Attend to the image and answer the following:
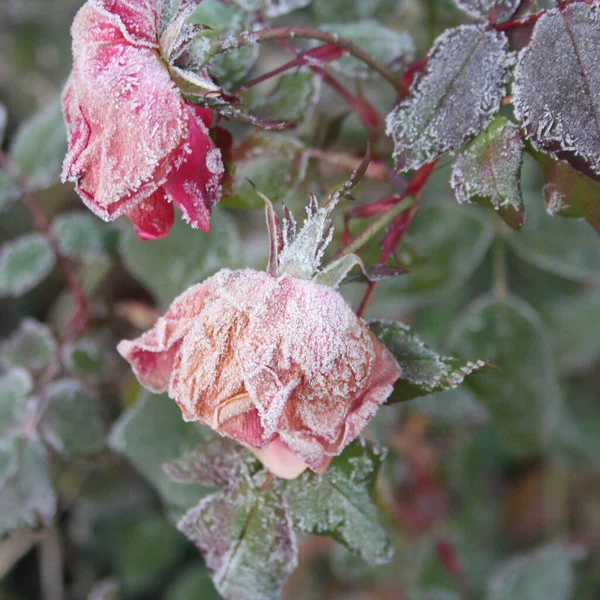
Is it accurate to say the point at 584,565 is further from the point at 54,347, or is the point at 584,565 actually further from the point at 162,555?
the point at 54,347

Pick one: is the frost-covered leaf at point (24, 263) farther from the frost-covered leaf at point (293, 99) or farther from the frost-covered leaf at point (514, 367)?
the frost-covered leaf at point (514, 367)

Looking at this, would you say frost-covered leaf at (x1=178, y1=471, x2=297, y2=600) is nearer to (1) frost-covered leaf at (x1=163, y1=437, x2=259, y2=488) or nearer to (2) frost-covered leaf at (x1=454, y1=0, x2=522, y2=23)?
(1) frost-covered leaf at (x1=163, y1=437, x2=259, y2=488)

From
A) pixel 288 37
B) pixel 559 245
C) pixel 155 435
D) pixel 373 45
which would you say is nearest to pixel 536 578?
pixel 559 245

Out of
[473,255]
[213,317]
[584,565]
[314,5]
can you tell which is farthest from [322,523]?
[584,565]

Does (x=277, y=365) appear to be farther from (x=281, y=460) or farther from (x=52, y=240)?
(x=52, y=240)

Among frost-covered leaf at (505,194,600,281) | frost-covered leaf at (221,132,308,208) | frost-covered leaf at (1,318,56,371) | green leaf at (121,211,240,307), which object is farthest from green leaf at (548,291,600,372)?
frost-covered leaf at (1,318,56,371)

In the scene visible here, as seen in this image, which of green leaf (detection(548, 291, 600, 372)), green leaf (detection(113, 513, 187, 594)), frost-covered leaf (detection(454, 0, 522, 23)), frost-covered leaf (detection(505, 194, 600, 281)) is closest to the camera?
frost-covered leaf (detection(454, 0, 522, 23))

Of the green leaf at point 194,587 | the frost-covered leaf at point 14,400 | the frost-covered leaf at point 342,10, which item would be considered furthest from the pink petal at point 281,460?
the green leaf at point 194,587
